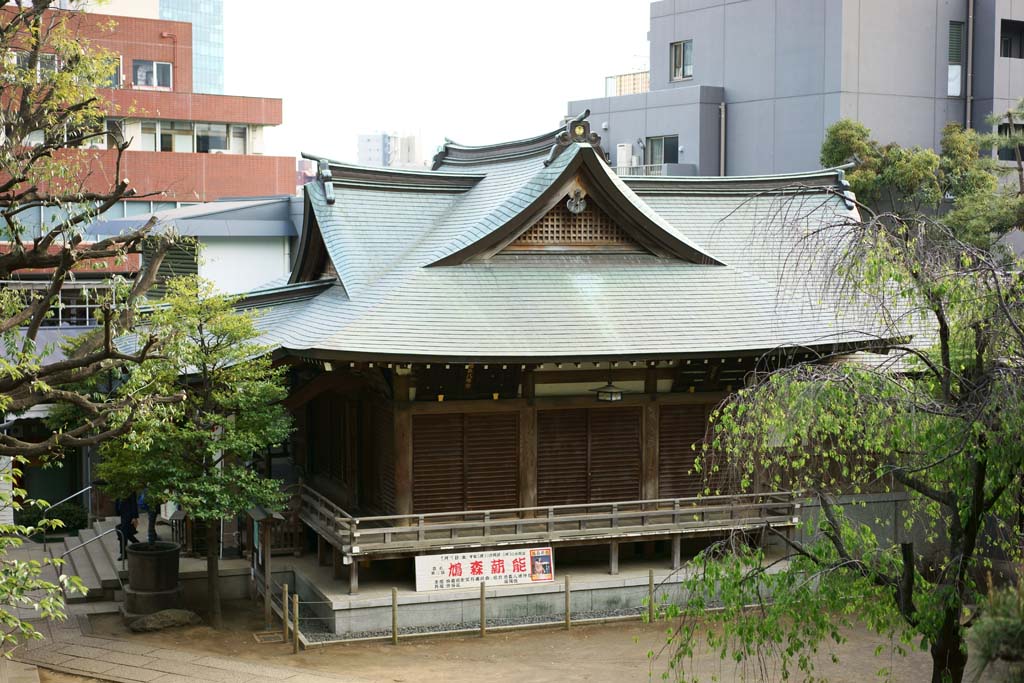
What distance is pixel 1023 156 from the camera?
39.6 metres

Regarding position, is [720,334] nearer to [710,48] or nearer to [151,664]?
[151,664]

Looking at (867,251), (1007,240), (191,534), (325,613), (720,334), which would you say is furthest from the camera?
(1007,240)

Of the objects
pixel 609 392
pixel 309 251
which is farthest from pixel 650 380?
pixel 309 251

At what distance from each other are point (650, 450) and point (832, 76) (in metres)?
22.9

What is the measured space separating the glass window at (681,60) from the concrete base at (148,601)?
109ft

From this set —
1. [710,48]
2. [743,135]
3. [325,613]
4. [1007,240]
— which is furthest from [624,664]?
[710,48]

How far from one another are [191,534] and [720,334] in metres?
10.5

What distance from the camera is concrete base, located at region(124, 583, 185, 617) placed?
18.5m

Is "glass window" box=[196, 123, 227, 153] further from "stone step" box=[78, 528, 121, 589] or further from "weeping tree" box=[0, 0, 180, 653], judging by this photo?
"weeping tree" box=[0, 0, 180, 653]

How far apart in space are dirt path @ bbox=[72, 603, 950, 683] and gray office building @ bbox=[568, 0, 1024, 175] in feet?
82.3

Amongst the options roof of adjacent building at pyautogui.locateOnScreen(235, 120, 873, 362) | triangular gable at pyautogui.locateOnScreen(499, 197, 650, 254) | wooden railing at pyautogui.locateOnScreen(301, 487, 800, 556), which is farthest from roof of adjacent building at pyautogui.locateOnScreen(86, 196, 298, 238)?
wooden railing at pyautogui.locateOnScreen(301, 487, 800, 556)

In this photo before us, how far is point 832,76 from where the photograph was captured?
38.7 metres

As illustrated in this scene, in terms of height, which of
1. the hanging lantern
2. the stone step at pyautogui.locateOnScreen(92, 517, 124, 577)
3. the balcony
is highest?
the balcony

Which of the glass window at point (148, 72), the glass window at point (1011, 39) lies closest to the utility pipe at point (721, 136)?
the glass window at point (1011, 39)
